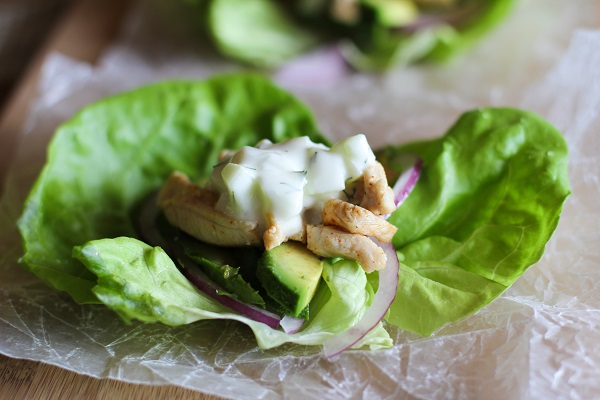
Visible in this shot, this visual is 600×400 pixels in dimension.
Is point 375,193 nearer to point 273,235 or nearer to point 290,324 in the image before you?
point 273,235

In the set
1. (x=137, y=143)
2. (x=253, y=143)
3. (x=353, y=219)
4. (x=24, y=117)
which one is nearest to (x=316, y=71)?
(x=253, y=143)

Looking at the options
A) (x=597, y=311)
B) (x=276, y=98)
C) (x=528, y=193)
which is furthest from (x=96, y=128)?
(x=597, y=311)

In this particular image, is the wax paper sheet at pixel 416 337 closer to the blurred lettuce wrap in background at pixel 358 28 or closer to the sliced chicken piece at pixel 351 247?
the sliced chicken piece at pixel 351 247

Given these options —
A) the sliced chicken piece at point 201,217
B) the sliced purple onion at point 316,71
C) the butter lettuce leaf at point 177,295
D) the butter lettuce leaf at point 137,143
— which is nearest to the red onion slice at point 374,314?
the butter lettuce leaf at point 177,295

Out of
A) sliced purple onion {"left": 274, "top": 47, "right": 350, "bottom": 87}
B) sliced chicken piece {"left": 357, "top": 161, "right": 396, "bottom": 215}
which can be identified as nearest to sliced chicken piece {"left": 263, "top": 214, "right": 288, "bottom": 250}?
sliced chicken piece {"left": 357, "top": 161, "right": 396, "bottom": 215}

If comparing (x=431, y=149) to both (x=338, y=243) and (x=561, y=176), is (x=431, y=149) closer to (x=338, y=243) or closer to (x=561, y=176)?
(x=561, y=176)

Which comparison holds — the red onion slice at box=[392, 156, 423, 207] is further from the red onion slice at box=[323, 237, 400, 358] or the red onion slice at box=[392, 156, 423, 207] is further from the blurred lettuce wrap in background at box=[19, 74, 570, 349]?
the red onion slice at box=[323, 237, 400, 358]

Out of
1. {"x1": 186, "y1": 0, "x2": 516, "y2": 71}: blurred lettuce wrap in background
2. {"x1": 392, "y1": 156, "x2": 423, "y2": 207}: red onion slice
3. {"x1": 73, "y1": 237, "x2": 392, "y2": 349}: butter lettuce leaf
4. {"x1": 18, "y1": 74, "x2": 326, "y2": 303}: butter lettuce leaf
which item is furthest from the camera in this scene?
{"x1": 186, "y1": 0, "x2": 516, "y2": 71}: blurred lettuce wrap in background
